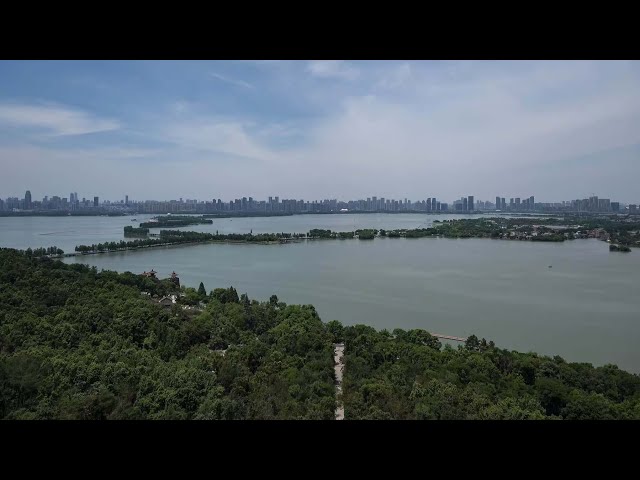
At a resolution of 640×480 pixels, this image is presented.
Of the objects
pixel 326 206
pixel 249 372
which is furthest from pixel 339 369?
pixel 326 206

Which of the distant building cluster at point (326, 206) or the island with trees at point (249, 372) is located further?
the distant building cluster at point (326, 206)

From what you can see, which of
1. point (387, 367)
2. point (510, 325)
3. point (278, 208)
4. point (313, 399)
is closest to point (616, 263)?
point (510, 325)

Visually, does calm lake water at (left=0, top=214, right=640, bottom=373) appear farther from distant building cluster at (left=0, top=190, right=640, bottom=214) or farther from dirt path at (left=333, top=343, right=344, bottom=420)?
distant building cluster at (left=0, top=190, right=640, bottom=214)

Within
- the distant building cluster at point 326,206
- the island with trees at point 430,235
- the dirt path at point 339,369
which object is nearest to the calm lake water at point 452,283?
the island with trees at point 430,235

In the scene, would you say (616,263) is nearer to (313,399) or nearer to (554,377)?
(554,377)

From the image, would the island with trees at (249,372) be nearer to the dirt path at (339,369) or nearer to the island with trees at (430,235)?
the dirt path at (339,369)
